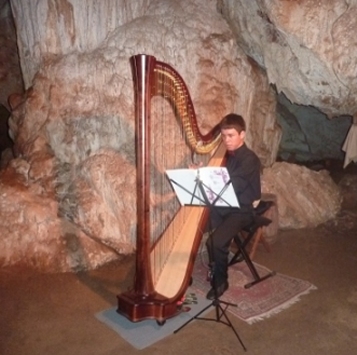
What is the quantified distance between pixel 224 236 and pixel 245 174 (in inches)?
20.4

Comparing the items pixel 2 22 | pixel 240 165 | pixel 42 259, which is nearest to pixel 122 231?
pixel 42 259

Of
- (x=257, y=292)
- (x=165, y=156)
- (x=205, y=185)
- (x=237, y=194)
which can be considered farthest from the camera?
(x=165, y=156)

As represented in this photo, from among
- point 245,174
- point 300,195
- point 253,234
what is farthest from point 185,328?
point 300,195

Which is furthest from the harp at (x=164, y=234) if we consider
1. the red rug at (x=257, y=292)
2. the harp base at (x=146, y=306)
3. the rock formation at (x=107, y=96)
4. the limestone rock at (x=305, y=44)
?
the limestone rock at (x=305, y=44)

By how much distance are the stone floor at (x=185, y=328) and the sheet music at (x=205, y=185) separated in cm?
95

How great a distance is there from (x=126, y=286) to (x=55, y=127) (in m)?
2.11

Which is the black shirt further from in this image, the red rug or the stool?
the red rug

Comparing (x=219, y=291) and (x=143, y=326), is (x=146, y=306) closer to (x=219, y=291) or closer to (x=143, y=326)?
(x=143, y=326)

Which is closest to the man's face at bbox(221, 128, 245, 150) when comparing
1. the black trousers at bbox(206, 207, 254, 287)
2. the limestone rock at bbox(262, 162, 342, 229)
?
the black trousers at bbox(206, 207, 254, 287)

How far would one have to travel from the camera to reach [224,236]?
11.5ft

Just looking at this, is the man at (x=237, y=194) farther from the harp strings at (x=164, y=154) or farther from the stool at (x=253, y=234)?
the harp strings at (x=164, y=154)

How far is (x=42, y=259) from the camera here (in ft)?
14.6

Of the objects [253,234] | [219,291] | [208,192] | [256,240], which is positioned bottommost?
[219,291]

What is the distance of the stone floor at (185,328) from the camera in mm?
3072
